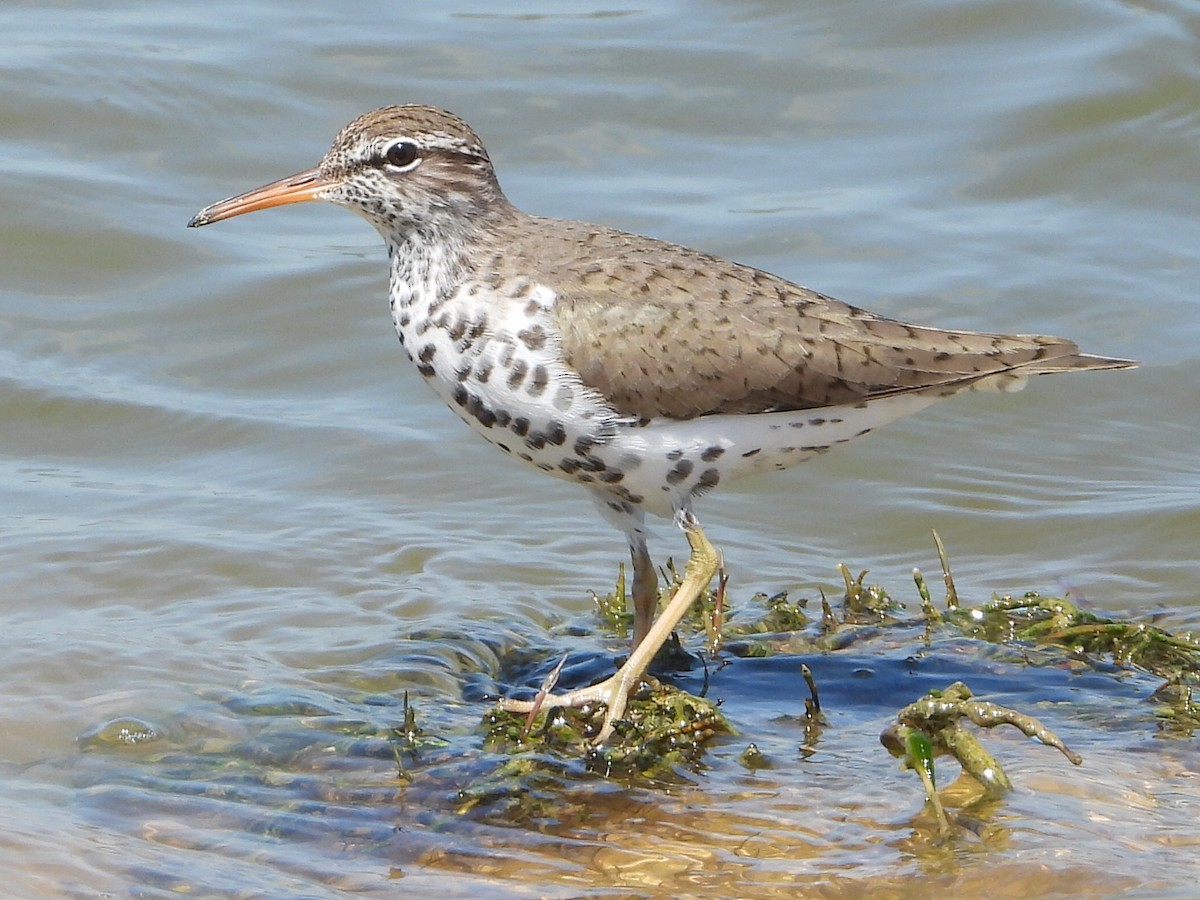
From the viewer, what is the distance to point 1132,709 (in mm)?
7027

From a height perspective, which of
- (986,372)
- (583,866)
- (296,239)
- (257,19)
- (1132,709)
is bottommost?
(583,866)

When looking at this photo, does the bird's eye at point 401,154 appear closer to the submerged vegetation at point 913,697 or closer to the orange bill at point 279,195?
the orange bill at point 279,195

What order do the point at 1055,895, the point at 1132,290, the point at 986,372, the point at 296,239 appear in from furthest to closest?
the point at 296,239
the point at 1132,290
the point at 986,372
the point at 1055,895

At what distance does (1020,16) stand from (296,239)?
7333 mm

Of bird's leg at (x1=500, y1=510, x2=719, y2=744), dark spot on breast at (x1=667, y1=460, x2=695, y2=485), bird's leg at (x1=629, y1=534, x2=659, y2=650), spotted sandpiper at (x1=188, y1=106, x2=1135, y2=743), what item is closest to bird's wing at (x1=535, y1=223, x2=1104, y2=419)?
spotted sandpiper at (x1=188, y1=106, x2=1135, y2=743)

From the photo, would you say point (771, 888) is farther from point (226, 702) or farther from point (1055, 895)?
point (226, 702)

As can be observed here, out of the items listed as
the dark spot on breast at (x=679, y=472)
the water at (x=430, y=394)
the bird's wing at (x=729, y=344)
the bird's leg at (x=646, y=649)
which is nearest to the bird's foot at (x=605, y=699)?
the bird's leg at (x=646, y=649)

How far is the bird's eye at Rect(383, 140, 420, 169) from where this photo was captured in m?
7.43

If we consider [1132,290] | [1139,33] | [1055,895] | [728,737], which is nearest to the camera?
[1055,895]

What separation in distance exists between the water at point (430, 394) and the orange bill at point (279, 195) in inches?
78.5

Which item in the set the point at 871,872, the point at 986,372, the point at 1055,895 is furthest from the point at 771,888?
the point at 986,372

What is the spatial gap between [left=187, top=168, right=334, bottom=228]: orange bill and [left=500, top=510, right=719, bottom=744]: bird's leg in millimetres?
2186

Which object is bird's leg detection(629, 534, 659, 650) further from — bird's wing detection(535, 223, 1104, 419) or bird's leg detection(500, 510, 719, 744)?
bird's wing detection(535, 223, 1104, 419)

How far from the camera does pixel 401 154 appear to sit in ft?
24.4
